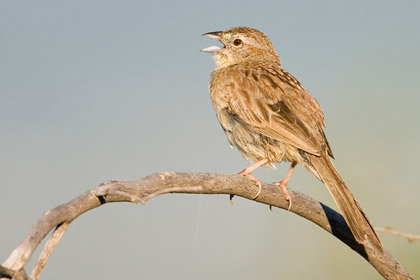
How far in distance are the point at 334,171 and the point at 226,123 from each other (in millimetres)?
1014

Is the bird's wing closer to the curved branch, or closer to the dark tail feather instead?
the dark tail feather

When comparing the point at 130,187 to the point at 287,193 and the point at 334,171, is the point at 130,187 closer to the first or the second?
the point at 287,193

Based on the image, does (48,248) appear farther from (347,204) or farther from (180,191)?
(347,204)

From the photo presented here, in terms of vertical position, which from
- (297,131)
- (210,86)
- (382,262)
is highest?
(210,86)

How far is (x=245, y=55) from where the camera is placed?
5.83 m

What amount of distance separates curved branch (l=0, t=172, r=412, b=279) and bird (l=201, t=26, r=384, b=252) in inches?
5.0

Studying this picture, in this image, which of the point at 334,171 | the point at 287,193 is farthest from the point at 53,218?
the point at 334,171

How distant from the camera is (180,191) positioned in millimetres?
2850

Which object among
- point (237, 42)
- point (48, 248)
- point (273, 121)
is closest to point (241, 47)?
point (237, 42)

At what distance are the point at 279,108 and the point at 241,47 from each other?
4.19ft

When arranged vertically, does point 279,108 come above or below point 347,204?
above

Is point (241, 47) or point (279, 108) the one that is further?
point (241, 47)

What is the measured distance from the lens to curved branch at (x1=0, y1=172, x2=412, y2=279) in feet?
7.11

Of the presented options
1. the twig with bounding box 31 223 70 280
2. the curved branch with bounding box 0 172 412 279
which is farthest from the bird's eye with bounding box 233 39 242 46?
the twig with bounding box 31 223 70 280
